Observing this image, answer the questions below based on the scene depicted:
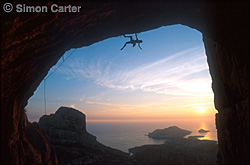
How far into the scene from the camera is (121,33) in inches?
443

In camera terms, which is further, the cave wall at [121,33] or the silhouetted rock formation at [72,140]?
the silhouetted rock formation at [72,140]

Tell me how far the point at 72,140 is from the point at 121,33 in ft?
180

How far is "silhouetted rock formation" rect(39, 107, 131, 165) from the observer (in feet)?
158

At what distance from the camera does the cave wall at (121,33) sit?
7.07m

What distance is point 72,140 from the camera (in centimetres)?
5341

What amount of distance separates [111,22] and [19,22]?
545cm

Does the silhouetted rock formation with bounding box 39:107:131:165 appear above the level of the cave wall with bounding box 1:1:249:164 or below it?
below

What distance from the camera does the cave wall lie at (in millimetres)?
7070

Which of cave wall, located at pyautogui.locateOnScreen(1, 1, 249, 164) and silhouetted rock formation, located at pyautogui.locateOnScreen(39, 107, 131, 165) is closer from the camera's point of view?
cave wall, located at pyautogui.locateOnScreen(1, 1, 249, 164)

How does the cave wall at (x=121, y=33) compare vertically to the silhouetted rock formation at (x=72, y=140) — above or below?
above

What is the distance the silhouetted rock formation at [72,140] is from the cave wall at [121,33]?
42.4 m

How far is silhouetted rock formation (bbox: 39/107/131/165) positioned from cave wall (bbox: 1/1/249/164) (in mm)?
42446

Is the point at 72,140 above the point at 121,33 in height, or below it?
below

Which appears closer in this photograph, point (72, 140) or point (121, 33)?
point (121, 33)
